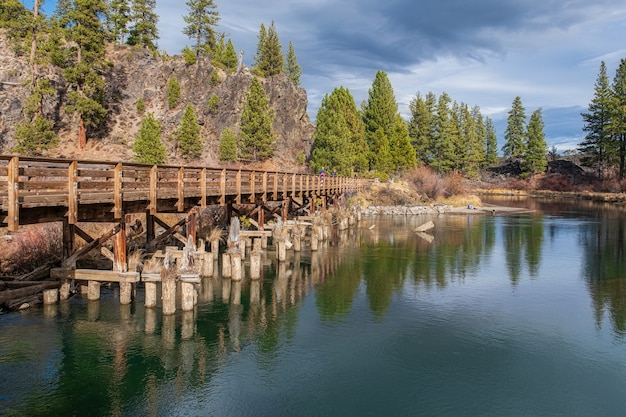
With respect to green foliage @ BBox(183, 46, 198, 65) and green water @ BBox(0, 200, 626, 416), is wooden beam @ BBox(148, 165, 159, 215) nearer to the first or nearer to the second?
green water @ BBox(0, 200, 626, 416)

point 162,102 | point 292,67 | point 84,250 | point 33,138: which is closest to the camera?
point 84,250

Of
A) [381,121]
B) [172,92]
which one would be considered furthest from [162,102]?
[381,121]

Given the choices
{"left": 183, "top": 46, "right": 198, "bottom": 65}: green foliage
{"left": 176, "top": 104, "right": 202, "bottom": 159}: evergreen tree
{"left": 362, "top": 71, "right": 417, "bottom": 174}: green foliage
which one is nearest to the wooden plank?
{"left": 176, "top": 104, "right": 202, "bottom": 159}: evergreen tree

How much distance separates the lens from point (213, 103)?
75938mm

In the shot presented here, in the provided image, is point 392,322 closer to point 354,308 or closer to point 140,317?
point 354,308

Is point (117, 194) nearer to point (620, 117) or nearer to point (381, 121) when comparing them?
point (381, 121)

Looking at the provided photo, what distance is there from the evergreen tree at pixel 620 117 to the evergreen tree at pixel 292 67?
6576 cm

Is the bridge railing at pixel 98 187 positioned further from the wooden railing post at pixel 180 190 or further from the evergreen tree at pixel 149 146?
the evergreen tree at pixel 149 146

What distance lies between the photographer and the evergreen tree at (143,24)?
83.5 meters

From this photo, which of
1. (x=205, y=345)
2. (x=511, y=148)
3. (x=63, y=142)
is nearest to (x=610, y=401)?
(x=205, y=345)

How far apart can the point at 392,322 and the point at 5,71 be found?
2646 inches

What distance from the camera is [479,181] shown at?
370 ft

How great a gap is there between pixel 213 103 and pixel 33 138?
32.8m

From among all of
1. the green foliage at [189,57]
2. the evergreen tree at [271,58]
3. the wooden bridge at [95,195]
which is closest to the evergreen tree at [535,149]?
the evergreen tree at [271,58]
